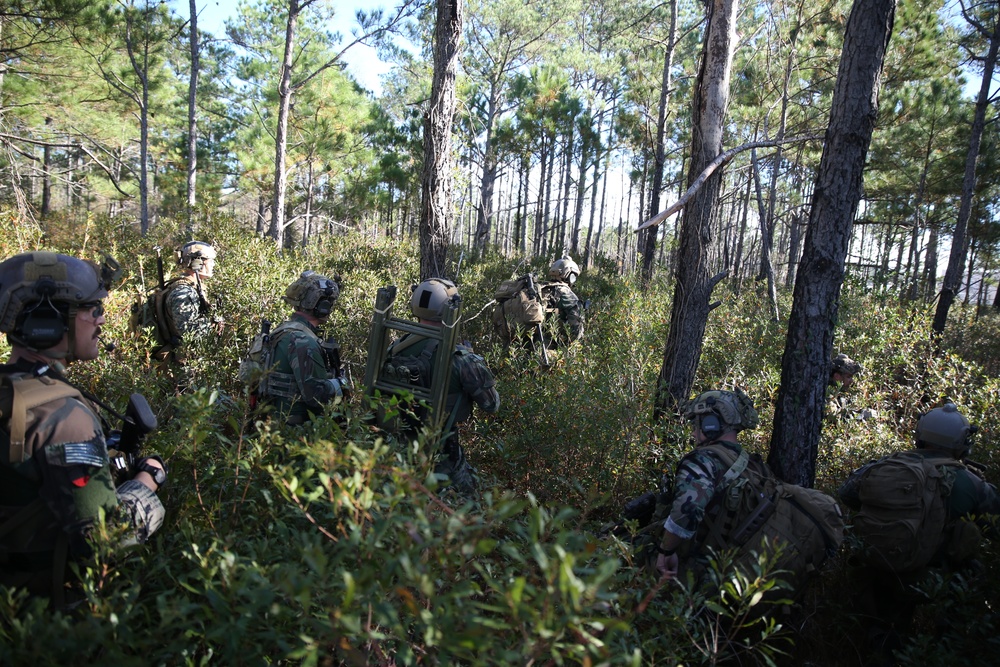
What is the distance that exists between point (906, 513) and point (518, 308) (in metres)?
4.38

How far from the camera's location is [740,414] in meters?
2.96

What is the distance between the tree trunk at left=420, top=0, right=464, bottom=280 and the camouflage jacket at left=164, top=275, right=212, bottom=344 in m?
2.10

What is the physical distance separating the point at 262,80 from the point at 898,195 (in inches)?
808

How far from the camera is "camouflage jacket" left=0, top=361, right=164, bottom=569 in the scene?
1594mm

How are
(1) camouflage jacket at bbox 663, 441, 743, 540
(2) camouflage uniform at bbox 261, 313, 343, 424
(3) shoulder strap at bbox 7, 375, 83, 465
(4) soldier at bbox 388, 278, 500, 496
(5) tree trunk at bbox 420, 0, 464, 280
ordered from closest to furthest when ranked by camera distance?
(3) shoulder strap at bbox 7, 375, 83, 465
(1) camouflage jacket at bbox 663, 441, 743, 540
(2) camouflage uniform at bbox 261, 313, 343, 424
(4) soldier at bbox 388, 278, 500, 496
(5) tree trunk at bbox 420, 0, 464, 280

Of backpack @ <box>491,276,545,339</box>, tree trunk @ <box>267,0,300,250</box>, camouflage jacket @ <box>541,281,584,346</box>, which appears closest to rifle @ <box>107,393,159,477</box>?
backpack @ <box>491,276,545,339</box>

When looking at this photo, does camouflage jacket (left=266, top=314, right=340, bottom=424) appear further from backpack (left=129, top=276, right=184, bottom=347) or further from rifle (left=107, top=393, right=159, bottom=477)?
backpack (left=129, top=276, right=184, bottom=347)

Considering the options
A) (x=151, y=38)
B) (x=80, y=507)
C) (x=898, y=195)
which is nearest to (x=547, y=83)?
(x=151, y=38)

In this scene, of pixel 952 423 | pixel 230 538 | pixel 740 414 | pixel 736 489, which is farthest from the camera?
pixel 952 423

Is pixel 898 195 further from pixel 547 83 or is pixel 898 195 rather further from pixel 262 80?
pixel 262 80

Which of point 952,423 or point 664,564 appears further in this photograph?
point 952,423

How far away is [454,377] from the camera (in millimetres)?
3570

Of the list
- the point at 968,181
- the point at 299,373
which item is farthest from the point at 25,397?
the point at 968,181

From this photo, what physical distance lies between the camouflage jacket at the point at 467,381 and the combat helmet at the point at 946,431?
96.5 inches
